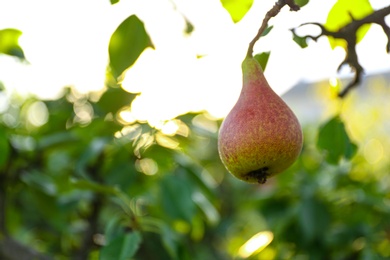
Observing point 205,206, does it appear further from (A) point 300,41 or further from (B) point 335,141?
(A) point 300,41

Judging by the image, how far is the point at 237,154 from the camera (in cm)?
92

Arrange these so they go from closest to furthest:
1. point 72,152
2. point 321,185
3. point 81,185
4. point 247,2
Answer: point 247,2 → point 81,185 → point 72,152 → point 321,185

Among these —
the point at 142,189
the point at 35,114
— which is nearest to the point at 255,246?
the point at 142,189

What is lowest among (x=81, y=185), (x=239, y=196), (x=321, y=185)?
(x=239, y=196)

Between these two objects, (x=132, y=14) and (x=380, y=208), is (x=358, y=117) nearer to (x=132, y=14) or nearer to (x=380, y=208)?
(x=380, y=208)

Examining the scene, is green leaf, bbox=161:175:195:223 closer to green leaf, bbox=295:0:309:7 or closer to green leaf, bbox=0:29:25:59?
green leaf, bbox=0:29:25:59

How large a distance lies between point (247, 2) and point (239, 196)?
77.8 inches

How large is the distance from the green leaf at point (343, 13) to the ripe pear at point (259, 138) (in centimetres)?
25

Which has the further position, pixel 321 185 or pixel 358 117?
pixel 358 117

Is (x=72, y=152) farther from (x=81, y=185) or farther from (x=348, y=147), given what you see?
(x=348, y=147)

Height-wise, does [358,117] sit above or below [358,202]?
below

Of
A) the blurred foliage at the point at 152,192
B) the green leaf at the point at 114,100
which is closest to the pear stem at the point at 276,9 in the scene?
the blurred foliage at the point at 152,192

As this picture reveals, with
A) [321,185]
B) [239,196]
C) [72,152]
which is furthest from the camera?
[239,196]

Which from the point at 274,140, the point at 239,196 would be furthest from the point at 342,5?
the point at 239,196
